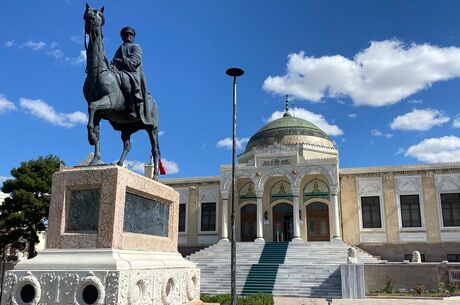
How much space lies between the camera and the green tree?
23.1m

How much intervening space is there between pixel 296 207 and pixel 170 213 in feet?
63.4

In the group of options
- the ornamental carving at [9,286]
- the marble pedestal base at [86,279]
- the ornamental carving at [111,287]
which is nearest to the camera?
the ornamental carving at [111,287]

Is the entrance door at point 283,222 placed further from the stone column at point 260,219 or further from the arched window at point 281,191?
the stone column at point 260,219

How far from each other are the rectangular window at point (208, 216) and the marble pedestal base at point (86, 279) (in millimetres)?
23205

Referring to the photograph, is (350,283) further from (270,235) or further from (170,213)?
(170,213)

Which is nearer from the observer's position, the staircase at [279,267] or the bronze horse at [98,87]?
the bronze horse at [98,87]

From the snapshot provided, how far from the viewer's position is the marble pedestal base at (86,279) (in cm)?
605

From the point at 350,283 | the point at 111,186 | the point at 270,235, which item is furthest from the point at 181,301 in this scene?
the point at 270,235

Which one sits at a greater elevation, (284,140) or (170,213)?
(284,140)

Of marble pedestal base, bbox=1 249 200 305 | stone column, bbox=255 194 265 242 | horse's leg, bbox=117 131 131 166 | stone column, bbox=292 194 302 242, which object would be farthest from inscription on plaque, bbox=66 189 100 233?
stone column, bbox=255 194 265 242

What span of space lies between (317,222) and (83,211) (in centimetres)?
2289

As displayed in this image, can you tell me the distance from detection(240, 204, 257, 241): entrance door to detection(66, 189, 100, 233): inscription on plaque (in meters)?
23.2

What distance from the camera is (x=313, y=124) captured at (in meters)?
35.3

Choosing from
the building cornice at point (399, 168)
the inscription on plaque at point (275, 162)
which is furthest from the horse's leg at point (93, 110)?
the building cornice at point (399, 168)
